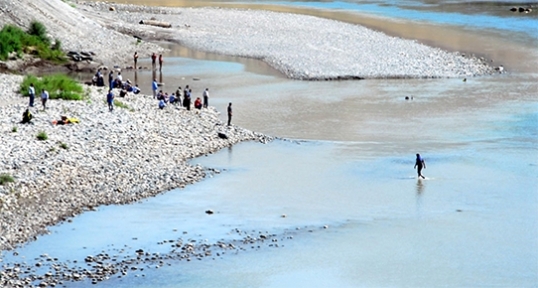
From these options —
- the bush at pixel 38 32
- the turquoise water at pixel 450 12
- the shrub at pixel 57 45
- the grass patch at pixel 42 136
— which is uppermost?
the turquoise water at pixel 450 12

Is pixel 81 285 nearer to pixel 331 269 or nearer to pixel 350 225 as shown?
pixel 331 269

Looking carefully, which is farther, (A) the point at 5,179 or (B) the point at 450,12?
(B) the point at 450,12

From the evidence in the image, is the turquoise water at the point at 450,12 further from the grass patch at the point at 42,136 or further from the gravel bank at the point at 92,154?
the grass patch at the point at 42,136

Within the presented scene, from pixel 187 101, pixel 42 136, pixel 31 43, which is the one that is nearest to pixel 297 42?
pixel 31 43

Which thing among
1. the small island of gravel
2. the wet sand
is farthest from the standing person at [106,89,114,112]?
the wet sand

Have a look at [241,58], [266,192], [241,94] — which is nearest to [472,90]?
[241,94]

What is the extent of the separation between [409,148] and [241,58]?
24.4 metres

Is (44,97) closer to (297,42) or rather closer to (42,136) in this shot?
(42,136)

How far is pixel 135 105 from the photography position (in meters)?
43.1

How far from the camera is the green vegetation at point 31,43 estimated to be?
178 ft

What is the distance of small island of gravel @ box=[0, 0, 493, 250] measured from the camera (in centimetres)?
3153

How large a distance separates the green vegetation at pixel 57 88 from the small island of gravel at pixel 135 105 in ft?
1.93

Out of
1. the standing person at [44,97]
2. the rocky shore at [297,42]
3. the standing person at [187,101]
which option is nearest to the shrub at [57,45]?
the rocky shore at [297,42]

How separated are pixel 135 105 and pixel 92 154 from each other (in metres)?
8.68
